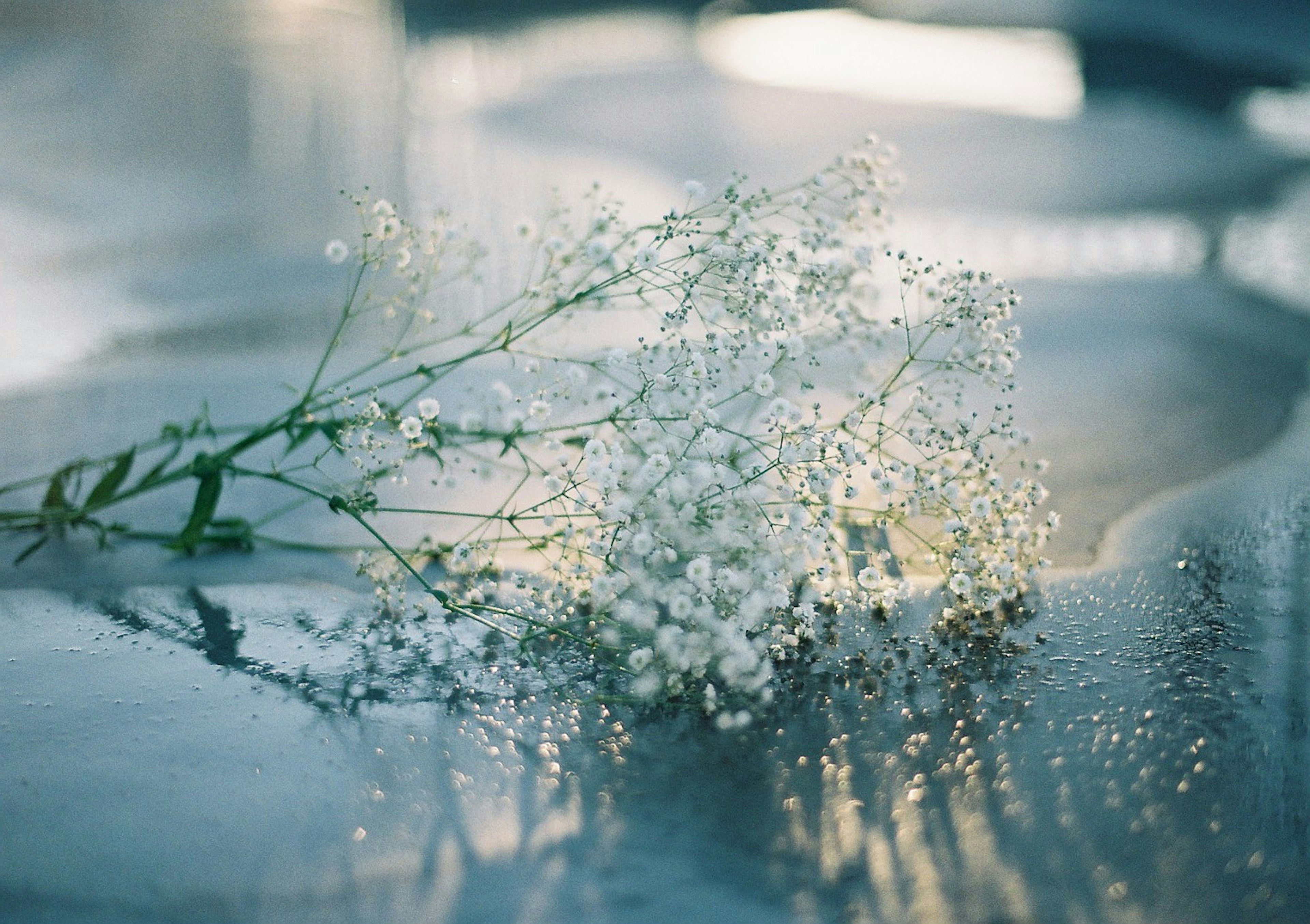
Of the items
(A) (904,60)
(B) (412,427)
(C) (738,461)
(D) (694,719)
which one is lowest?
(D) (694,719)

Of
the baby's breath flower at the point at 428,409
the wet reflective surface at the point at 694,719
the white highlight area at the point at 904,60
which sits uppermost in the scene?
the white highlight area at the point at 904,60

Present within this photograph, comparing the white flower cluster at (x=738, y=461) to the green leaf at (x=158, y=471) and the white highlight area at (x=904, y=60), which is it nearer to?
the green leaf at (x=158, y=471)

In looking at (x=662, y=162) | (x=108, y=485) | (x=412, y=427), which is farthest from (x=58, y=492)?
(x=662, y=162)

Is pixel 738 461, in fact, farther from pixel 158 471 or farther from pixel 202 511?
pixel 158 471

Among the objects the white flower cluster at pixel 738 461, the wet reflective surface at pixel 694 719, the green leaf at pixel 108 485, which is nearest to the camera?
the wet reflective surface at pixel 694 719

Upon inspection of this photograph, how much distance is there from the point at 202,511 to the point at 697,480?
35.2 inches

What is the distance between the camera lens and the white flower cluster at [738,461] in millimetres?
1575

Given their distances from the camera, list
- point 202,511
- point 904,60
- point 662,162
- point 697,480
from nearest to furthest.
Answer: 1. point 697,480
2. point 202,511
3. point 662,162
4. point 904,60

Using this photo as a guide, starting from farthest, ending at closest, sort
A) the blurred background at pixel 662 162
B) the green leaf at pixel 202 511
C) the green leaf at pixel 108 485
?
the blurred background at pixel 662 162, the green leaf at pixel 108 485, the green leaf at pixel 202 511

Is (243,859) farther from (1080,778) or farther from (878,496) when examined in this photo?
(878,496)

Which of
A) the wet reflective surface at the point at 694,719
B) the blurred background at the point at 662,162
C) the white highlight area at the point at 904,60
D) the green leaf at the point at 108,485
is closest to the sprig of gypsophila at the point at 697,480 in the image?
the green leaf at the point at 108,485

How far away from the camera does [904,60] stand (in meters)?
6.29

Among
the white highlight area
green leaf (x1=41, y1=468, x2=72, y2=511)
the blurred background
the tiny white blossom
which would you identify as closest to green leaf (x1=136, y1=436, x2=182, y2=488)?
green leaf (x1=41, y1=468, x2=72, y2=511)

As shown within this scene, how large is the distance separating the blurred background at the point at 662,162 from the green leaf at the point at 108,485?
12.7 inches
